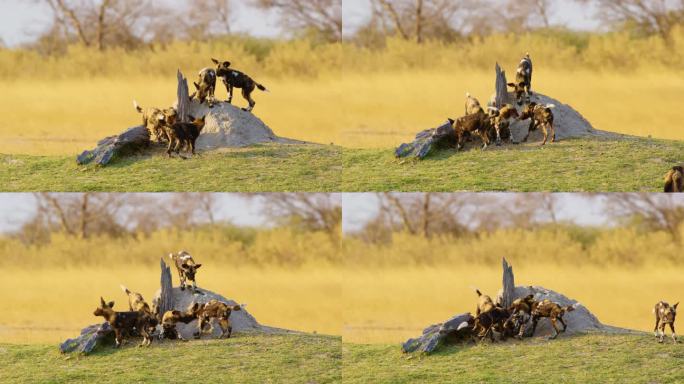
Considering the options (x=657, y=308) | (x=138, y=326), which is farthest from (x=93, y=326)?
(x=657, y=308)

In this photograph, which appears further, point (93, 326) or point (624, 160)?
point (624, 160)

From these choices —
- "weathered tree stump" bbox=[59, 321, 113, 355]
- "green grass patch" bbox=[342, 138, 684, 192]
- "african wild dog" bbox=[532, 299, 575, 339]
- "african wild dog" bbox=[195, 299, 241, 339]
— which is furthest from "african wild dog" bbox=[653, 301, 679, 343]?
"weathered tree stump" bbox=[59, 321, 113, 355]

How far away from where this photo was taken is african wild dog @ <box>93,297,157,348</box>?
22.8 m

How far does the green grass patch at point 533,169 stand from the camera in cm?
2486

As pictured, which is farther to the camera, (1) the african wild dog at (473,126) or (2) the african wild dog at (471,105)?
(2) the african wild dog at (471,105)

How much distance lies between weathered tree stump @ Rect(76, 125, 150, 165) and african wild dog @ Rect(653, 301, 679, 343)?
482 inches

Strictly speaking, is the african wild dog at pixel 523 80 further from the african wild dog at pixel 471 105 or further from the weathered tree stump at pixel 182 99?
the weathered tree stump at pixel 182 99

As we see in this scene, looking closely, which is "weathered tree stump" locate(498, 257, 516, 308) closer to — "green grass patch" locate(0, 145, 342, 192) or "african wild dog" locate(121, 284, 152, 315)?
"green grass patch" locate(0, 145, 342, 192)

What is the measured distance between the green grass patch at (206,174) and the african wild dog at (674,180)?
7.34 meters

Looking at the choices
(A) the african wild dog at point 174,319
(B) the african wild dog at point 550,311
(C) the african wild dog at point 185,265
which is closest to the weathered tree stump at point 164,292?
→ (C) the african wild dog at point 185,265

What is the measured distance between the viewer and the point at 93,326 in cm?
2348

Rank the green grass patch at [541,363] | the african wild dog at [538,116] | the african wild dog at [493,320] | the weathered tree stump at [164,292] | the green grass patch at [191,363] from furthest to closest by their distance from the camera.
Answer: the african wild dog at [538,116], the weathered tree stump at [164,292], the african wild dog at [493,320], the green grass patch at [191,363], the green grass patch at [541,363]

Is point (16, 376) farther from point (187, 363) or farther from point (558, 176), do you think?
point (558, 176)

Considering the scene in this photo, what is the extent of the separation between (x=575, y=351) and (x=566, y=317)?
1.48 metres
